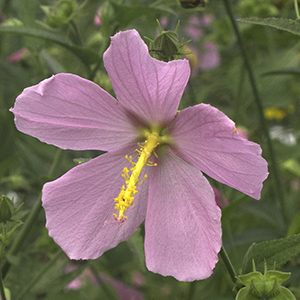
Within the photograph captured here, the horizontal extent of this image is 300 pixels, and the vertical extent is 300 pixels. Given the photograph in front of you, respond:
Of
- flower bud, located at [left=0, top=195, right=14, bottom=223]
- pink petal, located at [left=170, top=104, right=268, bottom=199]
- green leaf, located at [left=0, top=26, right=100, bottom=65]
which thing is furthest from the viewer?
green leaf, located at [left=0, top=26, right=100, bottom=65]

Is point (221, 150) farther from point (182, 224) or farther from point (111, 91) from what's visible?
point (111, 91)

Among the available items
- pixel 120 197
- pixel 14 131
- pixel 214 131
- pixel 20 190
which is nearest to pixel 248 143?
pixel 214 131

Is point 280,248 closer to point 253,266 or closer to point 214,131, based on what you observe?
point 253,266

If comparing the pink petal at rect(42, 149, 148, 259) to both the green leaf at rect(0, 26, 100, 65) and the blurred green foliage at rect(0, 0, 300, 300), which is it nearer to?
the blurred green foliage at rect(0, 0, 300, 300)

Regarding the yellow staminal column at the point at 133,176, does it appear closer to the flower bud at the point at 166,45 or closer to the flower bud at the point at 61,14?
the flower bud at the point at 166,45

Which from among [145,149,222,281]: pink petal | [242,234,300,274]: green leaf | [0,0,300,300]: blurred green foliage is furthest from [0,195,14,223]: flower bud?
[242,234,300,274]: green leaf

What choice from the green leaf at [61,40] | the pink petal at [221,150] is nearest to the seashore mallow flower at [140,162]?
the pink petal at [221,150]

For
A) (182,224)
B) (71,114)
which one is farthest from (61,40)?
(182,224)

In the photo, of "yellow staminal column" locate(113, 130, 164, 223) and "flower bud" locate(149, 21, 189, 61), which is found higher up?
"flower bud" locate(149, 21, 189, 61)
